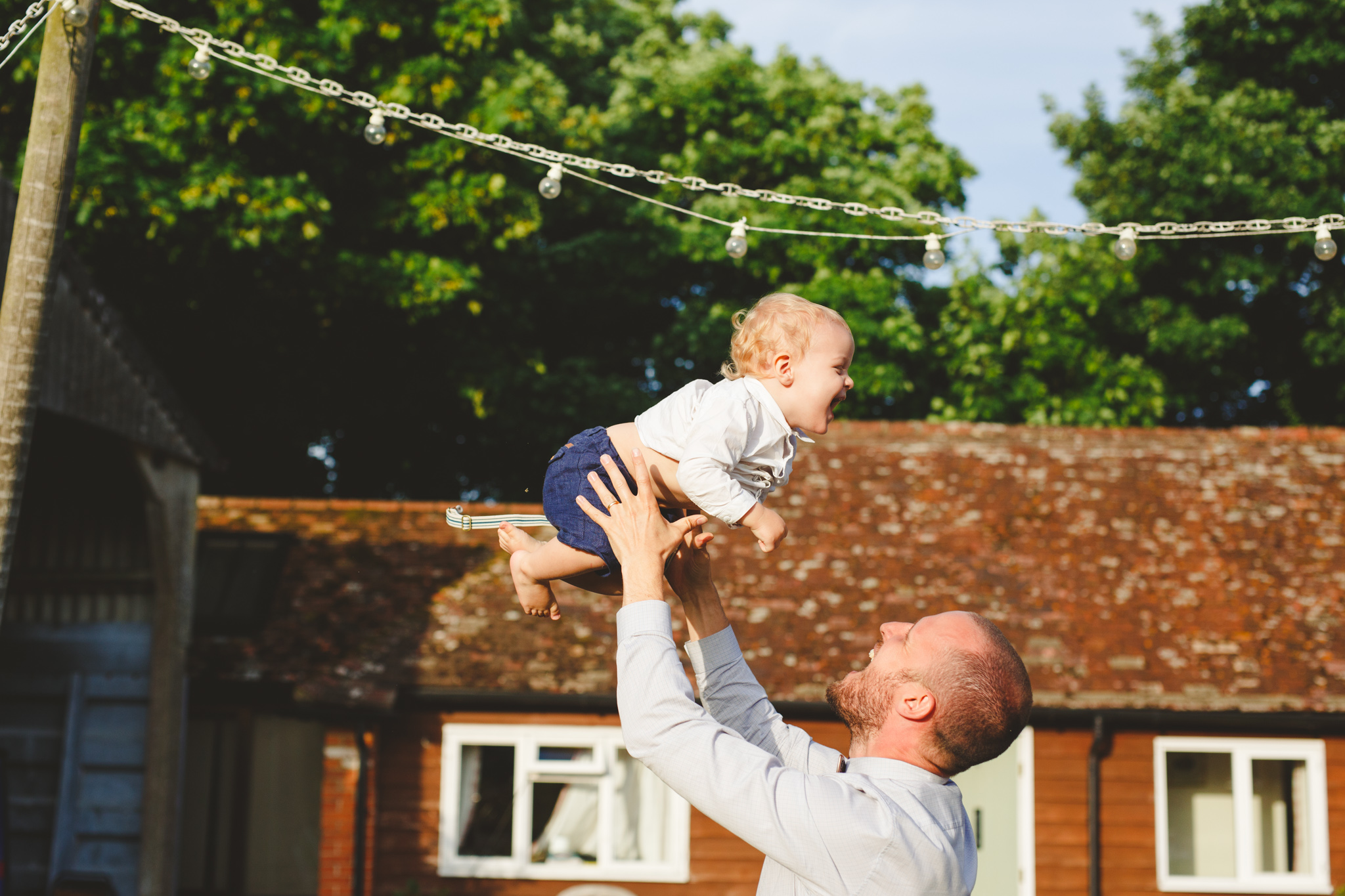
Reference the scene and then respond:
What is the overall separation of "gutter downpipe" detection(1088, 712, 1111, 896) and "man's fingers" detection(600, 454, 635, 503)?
356 inches

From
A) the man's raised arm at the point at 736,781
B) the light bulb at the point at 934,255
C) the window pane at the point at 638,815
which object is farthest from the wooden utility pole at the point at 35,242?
the window pane at the point at 638,815

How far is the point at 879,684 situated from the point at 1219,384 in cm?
2001

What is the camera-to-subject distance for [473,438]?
699 inches

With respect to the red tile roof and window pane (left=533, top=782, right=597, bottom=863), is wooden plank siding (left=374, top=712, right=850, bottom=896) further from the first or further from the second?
the red tile roof

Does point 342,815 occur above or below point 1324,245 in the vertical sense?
below

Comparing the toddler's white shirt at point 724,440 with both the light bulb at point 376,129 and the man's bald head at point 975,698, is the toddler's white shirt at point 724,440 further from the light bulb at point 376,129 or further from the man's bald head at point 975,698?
the light bulb at point 376,129

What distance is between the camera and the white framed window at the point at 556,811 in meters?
10.9

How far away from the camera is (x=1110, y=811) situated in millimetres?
10766

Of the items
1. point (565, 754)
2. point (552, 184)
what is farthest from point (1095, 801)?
point (552, 184)

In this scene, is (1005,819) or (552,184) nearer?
(552,184)

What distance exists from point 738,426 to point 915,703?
788mm

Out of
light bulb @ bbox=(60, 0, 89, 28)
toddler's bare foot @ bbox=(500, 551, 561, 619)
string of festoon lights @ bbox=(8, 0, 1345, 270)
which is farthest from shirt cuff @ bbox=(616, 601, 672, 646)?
light bulb @ bbox=(60, 0, 89, 28)

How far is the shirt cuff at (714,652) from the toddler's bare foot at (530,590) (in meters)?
0.42

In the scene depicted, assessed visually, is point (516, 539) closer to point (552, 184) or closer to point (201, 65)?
point (552, 184)
